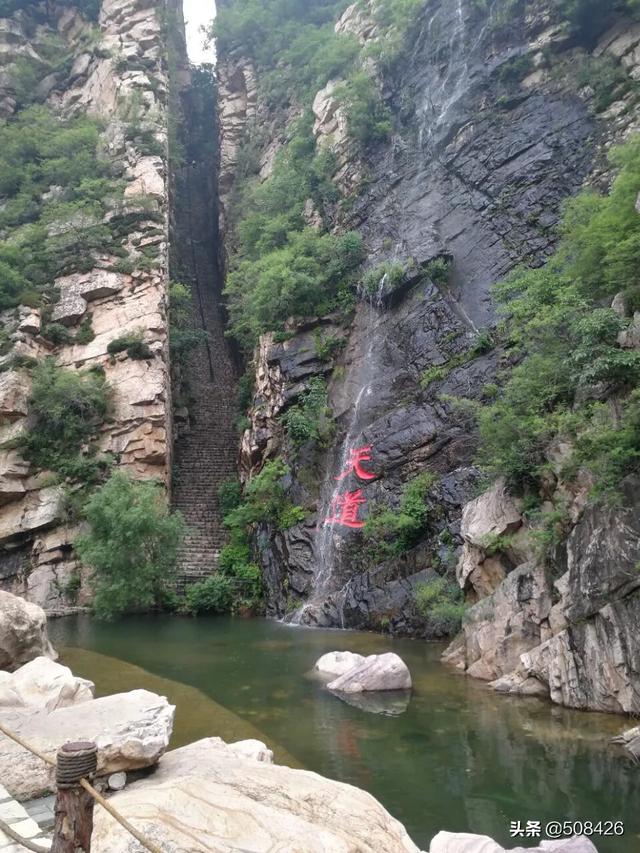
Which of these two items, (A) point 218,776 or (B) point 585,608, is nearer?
(A) point 218,776

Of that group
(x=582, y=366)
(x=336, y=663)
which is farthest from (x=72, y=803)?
(x=582, y=366)

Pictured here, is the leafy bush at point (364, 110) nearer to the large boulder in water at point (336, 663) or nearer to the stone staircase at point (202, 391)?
the stone staircase at point (202, 391)

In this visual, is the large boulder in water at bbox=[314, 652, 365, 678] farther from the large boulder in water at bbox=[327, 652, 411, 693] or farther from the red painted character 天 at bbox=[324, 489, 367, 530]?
the red painted character 天 at bbox=[324, 489, 367, 530]

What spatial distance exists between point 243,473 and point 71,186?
16.0m

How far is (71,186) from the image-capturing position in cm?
2639

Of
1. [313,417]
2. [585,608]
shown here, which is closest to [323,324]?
[313,417]

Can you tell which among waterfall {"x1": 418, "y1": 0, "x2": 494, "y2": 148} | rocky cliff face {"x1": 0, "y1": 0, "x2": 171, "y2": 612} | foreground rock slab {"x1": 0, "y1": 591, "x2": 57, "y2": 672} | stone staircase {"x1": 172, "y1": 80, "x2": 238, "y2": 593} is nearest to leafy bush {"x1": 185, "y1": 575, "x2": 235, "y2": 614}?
stone staircase {"x1": 172, "y1": 80, "x2": 238, "y2": 593}

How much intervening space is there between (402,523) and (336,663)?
441 cm

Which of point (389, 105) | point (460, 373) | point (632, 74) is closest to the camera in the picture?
point (460, 373)

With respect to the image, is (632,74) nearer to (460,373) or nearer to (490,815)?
(460,373)

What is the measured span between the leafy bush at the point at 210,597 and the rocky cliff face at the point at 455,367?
1409 millimetres

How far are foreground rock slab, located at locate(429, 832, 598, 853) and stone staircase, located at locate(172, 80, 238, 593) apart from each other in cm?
1386

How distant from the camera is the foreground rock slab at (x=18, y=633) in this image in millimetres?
7777

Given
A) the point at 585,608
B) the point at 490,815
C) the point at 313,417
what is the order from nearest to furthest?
the point at 490,815 < the point at 585,608 < the point at 313,417
